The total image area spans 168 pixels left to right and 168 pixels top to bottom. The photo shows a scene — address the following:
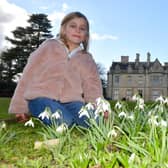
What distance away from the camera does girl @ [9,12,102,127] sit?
5246 millimetres

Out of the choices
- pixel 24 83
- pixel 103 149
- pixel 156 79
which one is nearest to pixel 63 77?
pixel 24 83

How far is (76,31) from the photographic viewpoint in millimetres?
5332

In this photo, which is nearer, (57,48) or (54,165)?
(54,165)

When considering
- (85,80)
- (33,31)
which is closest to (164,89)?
(33,31)

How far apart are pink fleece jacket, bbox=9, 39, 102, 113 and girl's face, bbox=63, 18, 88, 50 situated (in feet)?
0.46

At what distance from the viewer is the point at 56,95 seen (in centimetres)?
533

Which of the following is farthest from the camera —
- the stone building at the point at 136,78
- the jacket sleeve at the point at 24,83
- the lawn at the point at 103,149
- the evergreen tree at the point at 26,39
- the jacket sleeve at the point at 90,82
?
the stone building at the point at 136,78

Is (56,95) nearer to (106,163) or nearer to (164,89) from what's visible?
(106,163)

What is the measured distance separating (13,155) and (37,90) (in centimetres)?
160

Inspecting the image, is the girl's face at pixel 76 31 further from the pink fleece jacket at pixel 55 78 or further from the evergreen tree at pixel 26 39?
the evergreen tree at pixel 26 39

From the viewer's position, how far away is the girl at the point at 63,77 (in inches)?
207

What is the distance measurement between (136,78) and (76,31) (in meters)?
66.7

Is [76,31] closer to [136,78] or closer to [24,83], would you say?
[24,83]

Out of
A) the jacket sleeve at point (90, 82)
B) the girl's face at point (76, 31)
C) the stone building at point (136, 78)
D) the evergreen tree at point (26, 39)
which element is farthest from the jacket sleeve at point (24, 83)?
the stone building at point (136, 78)
